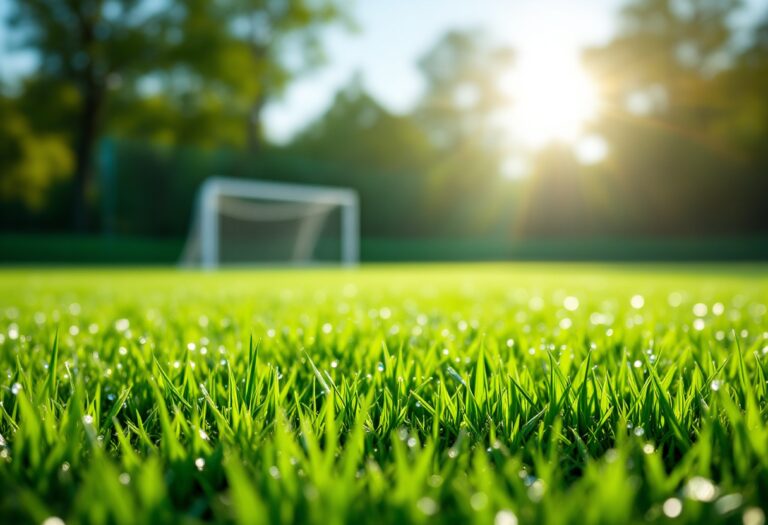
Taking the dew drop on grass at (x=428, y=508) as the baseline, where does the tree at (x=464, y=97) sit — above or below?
above

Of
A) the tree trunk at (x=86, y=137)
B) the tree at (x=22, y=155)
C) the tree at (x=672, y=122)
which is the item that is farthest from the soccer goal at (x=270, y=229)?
the tree at (x=672, y=122)

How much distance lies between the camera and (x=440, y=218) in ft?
79.0

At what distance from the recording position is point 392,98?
3028 centimetres

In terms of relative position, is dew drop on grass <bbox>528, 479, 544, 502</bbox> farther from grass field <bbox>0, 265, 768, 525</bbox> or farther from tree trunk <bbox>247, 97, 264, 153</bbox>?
tree trunk <bbox>247, 97, 264, 153</bbox>

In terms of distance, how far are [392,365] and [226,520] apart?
614 mm

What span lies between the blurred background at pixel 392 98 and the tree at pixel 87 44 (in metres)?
0.06

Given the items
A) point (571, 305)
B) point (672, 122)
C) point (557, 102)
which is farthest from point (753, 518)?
point (672, 122)

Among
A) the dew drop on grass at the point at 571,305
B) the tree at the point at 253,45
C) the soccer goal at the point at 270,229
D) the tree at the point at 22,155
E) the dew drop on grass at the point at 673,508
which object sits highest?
the tree at the point at 253,45

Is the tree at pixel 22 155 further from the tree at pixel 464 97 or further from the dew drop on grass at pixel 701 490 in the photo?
the dew drop on grass at pixel 701 490

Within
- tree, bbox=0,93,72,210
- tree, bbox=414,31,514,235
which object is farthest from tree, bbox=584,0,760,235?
tree, bbox=0,93,72,210

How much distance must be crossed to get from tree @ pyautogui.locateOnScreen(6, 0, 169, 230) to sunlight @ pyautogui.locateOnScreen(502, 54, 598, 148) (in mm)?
14212

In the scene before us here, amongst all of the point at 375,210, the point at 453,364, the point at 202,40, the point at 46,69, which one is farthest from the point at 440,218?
the point at 453,364

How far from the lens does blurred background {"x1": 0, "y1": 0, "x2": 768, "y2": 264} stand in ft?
65.8

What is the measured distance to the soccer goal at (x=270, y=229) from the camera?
15.9 metres
